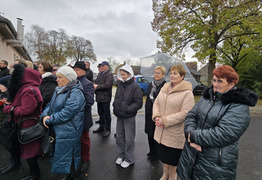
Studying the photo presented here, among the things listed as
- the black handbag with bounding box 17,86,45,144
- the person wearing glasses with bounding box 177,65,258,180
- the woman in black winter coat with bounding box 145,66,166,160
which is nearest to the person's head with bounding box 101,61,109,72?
the woman in black winter coat with bounding box 145,66,166,160

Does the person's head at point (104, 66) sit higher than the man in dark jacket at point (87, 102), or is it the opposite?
the person's head at point (104, 66)

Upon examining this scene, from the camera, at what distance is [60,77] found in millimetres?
2291

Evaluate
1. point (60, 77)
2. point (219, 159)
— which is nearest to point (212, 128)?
point (219, 159)

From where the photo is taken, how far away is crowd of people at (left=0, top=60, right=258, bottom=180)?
1.46 m

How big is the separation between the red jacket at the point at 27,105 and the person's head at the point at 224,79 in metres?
2.50

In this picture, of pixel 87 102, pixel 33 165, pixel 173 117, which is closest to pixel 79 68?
pixel 87 102

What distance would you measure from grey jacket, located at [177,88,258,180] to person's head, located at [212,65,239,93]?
95mm

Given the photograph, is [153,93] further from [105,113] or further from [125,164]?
[105,113]

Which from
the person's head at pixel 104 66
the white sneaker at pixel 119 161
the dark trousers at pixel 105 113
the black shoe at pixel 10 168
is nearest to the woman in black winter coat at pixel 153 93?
the white sneaker at pixel 119 161

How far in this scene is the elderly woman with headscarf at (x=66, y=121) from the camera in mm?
2113

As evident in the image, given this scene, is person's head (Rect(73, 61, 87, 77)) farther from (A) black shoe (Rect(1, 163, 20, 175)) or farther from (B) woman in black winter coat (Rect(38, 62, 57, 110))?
(A) black shoe (Rect(1, 163, 20, 175))

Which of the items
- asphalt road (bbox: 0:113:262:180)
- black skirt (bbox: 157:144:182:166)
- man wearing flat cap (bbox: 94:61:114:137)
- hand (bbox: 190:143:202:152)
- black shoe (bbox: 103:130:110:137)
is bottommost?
asphalt road (bbox: 0:113:262:180)

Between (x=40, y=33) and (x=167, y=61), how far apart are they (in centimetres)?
3782

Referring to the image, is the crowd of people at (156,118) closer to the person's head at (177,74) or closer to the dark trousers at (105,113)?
the person's head at (177,74)
